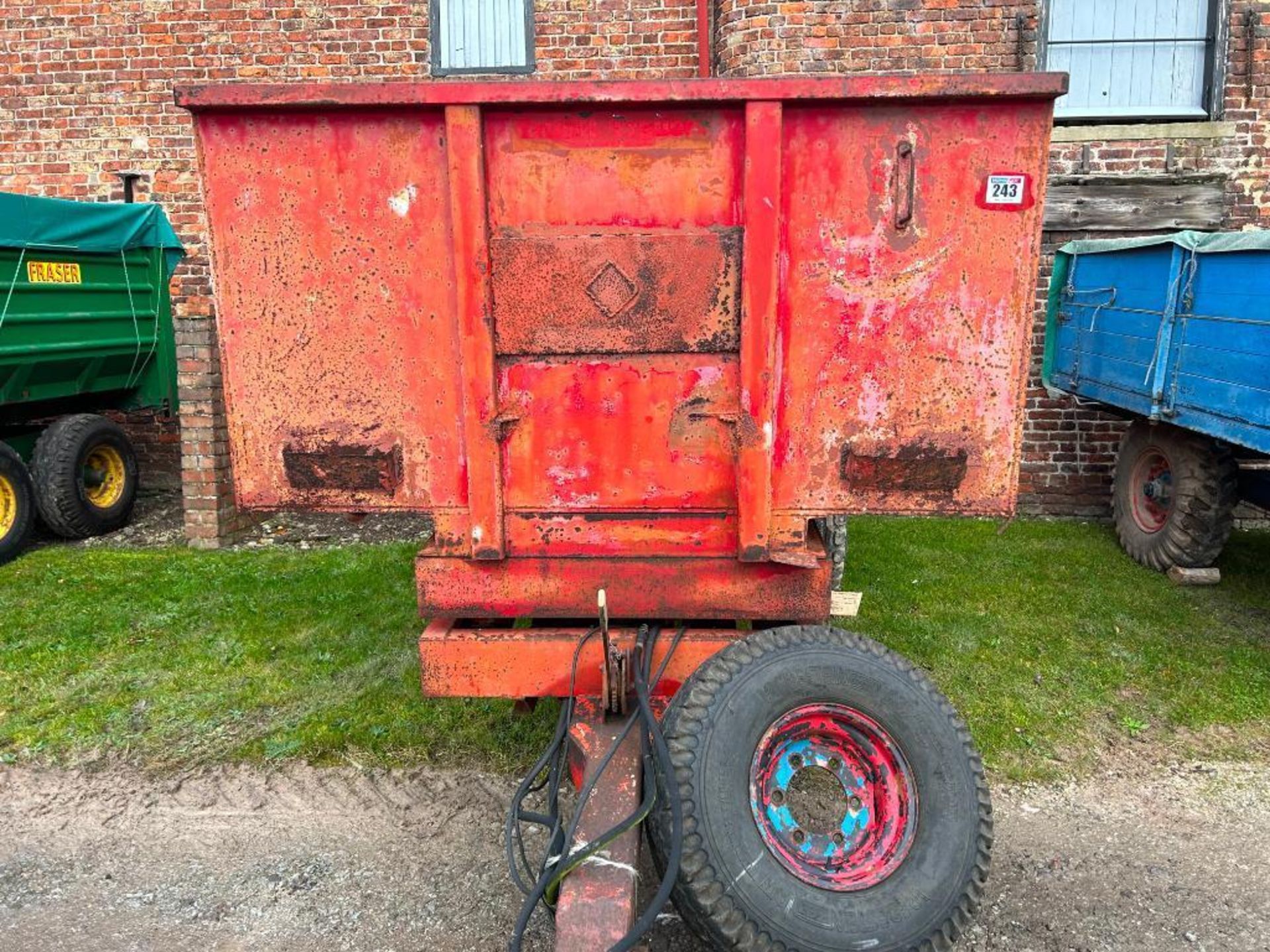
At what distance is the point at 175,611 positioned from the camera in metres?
5.35

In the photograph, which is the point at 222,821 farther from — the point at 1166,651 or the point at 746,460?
the point at 1166,651

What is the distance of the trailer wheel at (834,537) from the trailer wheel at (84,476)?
559 centimetres

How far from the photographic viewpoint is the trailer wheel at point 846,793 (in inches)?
92.7

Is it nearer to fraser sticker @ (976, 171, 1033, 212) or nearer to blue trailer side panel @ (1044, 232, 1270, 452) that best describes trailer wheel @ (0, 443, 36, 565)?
fraser sticker @ (976, 171, 1033, 212)

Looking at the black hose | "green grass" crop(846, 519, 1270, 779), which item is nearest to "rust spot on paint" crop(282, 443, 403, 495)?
the black hose

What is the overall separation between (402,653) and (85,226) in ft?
14.5

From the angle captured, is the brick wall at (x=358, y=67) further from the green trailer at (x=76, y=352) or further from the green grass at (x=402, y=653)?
the green grass at (x=402, y=653)

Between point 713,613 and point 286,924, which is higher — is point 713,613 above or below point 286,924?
above

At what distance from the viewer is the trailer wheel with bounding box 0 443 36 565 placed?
20.8ft

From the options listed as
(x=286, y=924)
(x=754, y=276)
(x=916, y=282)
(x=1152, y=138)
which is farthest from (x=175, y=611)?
(x=1152, y=138)

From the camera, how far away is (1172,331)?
558 cm

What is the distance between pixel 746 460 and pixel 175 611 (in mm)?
4051

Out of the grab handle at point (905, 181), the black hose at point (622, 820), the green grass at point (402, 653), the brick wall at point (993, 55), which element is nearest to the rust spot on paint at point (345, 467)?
the black hose at point (622, 820)

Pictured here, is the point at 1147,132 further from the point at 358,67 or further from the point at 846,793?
the point at 846,793
